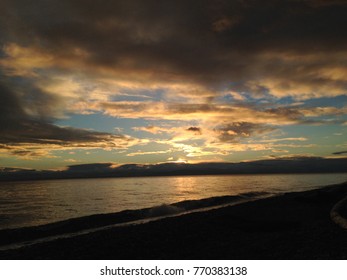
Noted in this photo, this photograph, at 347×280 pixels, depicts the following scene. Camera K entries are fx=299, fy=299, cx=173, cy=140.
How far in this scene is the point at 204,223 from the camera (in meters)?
24.5

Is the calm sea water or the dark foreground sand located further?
the calm sea water

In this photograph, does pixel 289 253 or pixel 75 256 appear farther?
pixel 75 256

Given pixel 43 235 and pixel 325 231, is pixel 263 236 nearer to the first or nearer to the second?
pixel 325 231

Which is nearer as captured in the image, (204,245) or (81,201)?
(204,245)

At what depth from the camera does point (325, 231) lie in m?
17.2

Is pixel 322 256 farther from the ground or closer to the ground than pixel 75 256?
farther from the ground

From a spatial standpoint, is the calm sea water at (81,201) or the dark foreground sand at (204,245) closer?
the dark foreground sand at (204,245)

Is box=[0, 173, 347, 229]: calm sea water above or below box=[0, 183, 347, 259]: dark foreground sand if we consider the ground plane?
below

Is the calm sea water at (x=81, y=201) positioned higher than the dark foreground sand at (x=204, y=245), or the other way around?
the dark foreground sand at (x=204, y=245)

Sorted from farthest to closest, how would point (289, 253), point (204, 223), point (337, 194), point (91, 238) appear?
point (337, 194)
point (204, 223)
point (91, 238)
point (289, 253)

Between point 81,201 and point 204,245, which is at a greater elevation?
point 204,245

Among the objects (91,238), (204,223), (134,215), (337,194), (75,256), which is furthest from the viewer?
(337,194)

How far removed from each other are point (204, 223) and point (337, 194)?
90.0 feet
